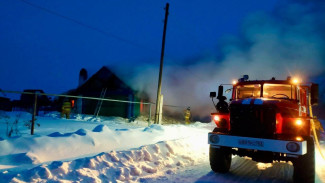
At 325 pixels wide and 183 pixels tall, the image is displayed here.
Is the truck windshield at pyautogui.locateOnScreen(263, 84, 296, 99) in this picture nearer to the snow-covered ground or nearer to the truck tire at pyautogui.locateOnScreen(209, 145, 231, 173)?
the snow-covered ground

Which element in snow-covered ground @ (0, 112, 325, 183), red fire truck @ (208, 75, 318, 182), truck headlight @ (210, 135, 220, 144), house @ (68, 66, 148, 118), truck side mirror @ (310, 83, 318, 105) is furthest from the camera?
house @ (68, 66, 148, 118)

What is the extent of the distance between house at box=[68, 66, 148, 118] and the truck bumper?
16.6m

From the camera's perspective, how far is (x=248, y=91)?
6340 mm

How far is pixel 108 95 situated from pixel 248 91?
18024 millimetres

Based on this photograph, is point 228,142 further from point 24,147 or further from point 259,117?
point 24,147

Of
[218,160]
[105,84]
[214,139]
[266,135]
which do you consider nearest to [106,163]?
[214,139]

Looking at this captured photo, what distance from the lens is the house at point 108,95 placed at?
69.8 ft

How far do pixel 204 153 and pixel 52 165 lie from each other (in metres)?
4.77

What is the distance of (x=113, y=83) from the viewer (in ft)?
73.9

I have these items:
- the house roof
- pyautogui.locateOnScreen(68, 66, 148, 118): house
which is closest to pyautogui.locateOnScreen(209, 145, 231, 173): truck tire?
pyautogui.locateOnScreen(68, 66, 148, 118): house

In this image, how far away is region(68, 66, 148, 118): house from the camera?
21281mm

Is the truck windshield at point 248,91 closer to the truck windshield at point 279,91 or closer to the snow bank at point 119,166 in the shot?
the truck windshield at point 279,91

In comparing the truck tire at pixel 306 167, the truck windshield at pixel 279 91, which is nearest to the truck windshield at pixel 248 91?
the truck windshield at pixel 279 91

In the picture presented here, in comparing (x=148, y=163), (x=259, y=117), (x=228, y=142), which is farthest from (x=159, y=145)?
(x=259, y=117)
